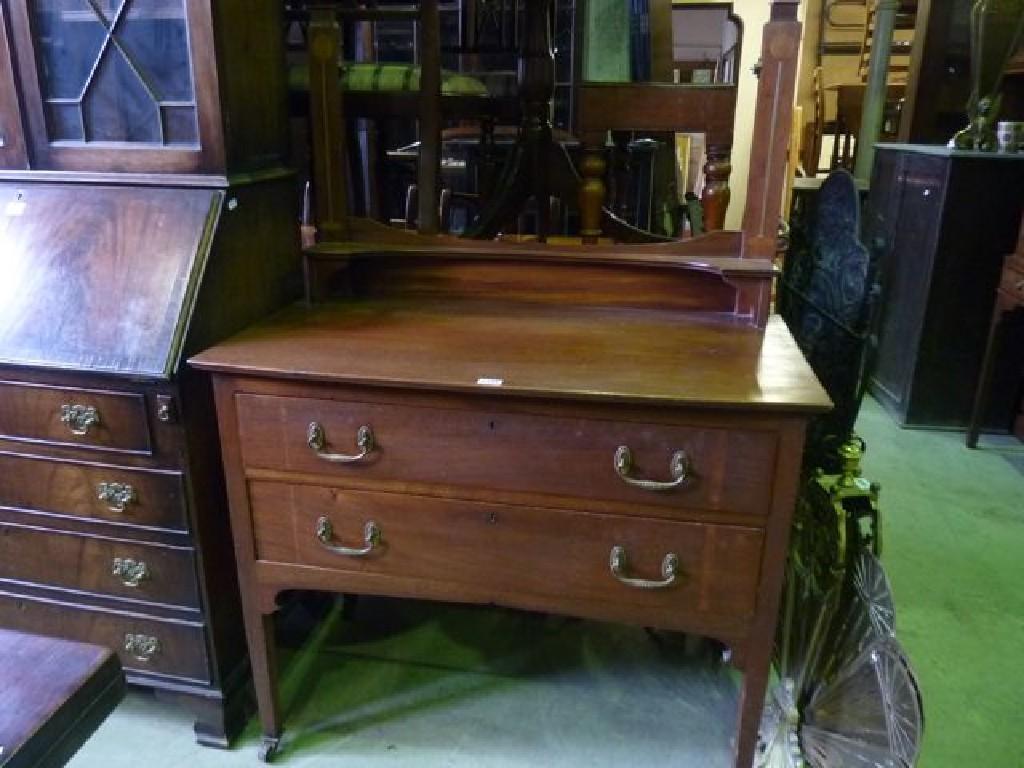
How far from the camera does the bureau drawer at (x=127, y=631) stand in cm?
140

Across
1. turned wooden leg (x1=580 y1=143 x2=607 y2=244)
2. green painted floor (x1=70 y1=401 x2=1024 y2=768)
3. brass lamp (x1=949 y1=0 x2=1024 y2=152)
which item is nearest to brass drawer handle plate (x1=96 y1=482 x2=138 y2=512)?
green painted floor (x1=70 y1=401 x2=1024 y2=768)

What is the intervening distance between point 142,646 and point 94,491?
0.31m

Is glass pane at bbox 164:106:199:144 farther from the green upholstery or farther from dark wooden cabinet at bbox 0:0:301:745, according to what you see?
the green upholstery

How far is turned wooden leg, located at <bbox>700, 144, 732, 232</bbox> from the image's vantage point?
1583mm

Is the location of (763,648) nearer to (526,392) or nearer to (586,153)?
(526,392)

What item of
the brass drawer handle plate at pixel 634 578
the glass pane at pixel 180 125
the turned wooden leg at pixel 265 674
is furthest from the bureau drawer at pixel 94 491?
the brass drawer handle plate at pixel 634 578

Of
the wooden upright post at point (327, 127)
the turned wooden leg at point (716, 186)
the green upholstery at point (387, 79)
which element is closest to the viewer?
the wooden upright post at point (327, 127)

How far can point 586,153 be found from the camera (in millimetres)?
1610

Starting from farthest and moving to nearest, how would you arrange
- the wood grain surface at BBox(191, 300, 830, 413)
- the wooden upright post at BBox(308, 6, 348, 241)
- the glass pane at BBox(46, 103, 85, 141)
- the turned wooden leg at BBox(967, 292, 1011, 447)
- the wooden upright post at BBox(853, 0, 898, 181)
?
the wooden upright post at BBox(853, 0, 898, 181) < the turned wooden leg at BBox(967, 292, 1011, 447) < the wooden upright post at BBox(308, 6, 348, 241) < the glass pane at BBox(46, 103, 85, 141) < the wood grain surface at BBox(191, 300, 830, 413)

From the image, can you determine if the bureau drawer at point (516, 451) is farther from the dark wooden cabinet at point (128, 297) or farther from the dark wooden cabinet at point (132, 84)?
the dark wooden cabinet at point (132, 84)

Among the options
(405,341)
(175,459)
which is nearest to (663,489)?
(405,341)

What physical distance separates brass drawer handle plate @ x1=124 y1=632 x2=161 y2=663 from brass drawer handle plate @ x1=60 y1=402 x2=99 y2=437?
1.29ft

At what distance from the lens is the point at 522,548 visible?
123 centimetres

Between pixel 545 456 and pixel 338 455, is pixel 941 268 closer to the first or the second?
pixel 545 456
